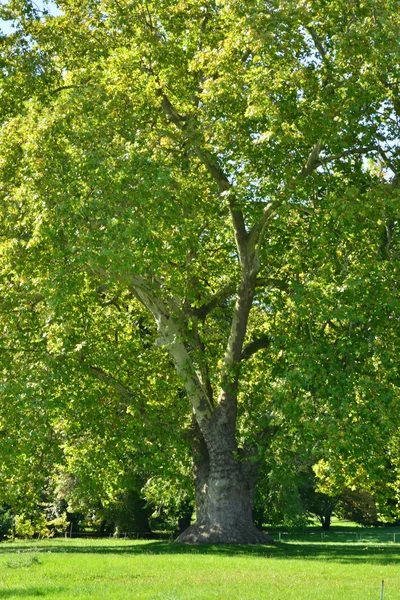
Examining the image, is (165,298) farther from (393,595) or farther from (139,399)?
(393,595)

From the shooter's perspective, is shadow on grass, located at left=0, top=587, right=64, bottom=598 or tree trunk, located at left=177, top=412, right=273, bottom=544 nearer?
shadow on grass, located at left=0, top=587, right=64, bottom=598

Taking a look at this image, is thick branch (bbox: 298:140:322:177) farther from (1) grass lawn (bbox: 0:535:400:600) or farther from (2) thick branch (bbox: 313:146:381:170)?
(1) grass lawn (bbox: 0:535:400:600)

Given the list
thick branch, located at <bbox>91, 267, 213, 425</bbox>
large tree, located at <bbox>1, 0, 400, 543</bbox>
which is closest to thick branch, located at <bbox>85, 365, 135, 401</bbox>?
large tree, located at <bbox>1, 0, 400, 543</bbox>

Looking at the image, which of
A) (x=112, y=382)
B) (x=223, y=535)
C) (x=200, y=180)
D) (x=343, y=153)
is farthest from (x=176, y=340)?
(x=343, y=153)

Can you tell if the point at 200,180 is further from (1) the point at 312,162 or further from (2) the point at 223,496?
(2) the point at 223,496

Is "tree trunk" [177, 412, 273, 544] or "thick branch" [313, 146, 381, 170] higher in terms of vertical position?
"thick branch" [313, 146, 381, 170]

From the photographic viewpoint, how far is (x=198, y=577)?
15273 millimetres

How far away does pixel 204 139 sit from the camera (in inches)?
851

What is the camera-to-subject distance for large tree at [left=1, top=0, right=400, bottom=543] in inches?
764

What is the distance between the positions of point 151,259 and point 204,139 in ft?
12.9

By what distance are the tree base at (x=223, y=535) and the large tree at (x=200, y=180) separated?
0.20 ft

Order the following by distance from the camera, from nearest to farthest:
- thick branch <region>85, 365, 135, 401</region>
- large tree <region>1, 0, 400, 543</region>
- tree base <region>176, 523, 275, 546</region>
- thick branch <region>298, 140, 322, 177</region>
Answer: large tree <region>1, 0, 400, 543</region>
thick branch <region>298, 140, 322, 177</region>
tree base <region>176, 523, 275, 546</region>
thick branch <region>85, 365, 135, 401</region>

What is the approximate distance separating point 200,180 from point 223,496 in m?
9.45

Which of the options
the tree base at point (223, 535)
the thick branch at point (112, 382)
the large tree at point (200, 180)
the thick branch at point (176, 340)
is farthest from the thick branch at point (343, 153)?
the tree base at point (223, 535)
